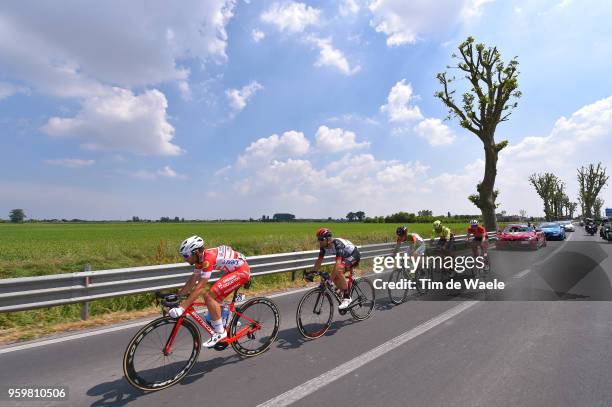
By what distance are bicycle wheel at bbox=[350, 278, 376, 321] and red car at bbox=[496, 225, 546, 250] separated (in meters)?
17.0

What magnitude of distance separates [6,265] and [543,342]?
518 inches

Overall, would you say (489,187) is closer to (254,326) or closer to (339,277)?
(339,277)

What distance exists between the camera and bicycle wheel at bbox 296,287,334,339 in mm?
5211

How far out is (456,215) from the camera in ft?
310

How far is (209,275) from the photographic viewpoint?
4016 millimetres

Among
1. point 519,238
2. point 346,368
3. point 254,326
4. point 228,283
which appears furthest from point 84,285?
point 519,238

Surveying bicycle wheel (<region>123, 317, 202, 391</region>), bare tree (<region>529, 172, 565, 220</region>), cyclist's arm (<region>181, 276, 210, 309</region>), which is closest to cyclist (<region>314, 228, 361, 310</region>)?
cyclist's arm (<region>181, 276, 210, 309</region>)

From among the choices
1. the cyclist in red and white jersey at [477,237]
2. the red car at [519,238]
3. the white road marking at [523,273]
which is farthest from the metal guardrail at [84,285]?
the red car at [519,238]

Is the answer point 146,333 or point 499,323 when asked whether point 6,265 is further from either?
point 499,323

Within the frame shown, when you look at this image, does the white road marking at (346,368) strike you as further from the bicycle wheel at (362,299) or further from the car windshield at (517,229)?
the car windshield at (517,229)

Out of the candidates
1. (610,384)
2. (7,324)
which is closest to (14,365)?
(7,324)

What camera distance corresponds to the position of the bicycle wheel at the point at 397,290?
7.55 m

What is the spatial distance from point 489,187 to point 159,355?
95.2ft

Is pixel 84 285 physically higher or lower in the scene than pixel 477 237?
lower
